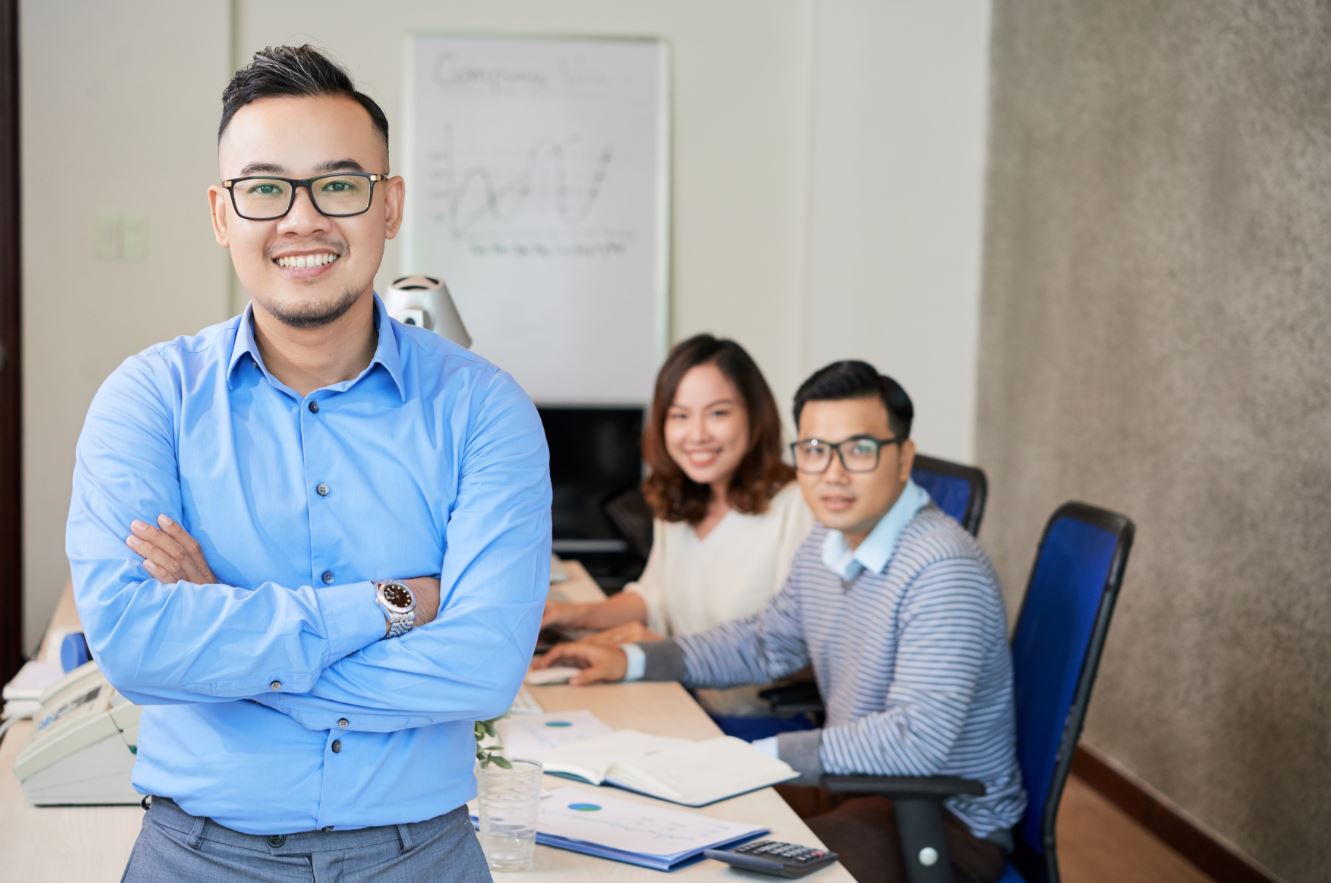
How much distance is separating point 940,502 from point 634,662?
0.80 metres

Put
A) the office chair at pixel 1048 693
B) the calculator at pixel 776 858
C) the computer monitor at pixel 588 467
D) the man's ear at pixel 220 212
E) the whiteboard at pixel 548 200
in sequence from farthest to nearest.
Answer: the computer monitor at pixel 588 467
the whiteboard at pixel 548 200
the office chair at pixel 1048 693
the calculator at pixel 776 858
the man's ear at pixel 220 212

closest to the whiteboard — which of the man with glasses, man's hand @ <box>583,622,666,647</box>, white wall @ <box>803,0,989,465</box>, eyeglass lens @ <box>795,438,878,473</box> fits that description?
white wall @ <box>803,0,989,465</box>

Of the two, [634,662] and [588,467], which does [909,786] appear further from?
[588,467]

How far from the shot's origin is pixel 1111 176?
12.7 feet

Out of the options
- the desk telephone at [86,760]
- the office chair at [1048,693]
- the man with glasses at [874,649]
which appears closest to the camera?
the desk telephone at [86,760]

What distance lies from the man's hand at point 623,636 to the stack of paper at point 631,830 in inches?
32.4

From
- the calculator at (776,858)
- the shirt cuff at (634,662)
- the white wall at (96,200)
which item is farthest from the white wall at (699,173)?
the calculator at (776,858)

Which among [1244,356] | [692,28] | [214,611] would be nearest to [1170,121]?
[1244,356]

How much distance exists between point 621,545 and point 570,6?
1810mm

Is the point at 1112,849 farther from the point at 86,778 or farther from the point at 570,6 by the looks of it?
the point at 570,6

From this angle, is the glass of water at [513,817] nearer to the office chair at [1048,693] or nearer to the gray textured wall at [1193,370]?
the office chair at [1048,693]

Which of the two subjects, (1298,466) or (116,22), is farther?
(116,22)

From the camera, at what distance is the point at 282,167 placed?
4.26 feet

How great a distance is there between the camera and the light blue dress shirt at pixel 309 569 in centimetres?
125
